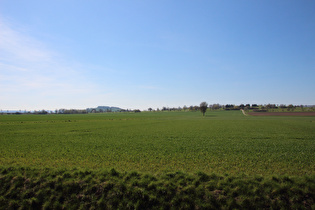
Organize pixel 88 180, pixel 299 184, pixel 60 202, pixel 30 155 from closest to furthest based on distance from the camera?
pixel 60 202, pixel 299 184, pixel 88 180, pixel 30 155

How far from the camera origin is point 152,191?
820 cm

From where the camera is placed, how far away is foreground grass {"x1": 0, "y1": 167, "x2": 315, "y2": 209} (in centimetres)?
746

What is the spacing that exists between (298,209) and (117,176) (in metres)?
8.81

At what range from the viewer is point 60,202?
7812 millimetres

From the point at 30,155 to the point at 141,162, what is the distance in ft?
34.7

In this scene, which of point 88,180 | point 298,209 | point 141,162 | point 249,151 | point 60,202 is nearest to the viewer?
point 298,209

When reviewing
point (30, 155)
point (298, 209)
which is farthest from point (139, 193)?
point (30, 155)

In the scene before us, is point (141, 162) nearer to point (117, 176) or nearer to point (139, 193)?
point (117, 176)

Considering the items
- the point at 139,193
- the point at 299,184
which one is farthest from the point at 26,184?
the point at 299,184

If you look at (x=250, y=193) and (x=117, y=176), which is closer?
(x=250, y=193)

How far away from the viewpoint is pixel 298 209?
703 centimetres

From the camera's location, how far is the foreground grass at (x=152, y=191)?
24.5 feet

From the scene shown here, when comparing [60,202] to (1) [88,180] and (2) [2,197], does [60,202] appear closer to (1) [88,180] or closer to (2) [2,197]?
(1) [88,180]

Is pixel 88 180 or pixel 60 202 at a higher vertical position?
pixel 88 180
